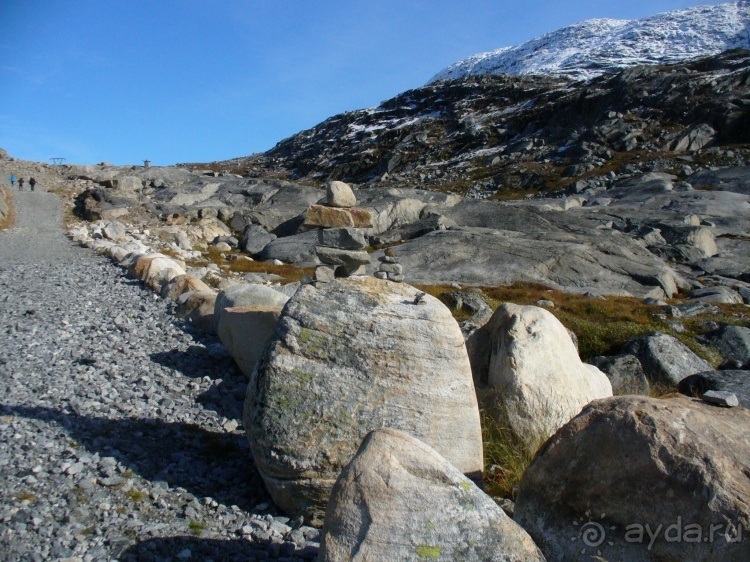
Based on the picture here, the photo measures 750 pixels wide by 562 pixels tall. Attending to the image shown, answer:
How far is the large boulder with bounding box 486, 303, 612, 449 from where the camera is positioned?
955 cm

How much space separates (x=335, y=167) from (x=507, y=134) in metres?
45.0

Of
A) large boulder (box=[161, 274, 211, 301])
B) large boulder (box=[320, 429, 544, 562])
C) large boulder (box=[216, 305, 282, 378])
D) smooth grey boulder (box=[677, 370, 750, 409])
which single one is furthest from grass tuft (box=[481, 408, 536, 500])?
large boulder (box=[161, 274, 211, 301])

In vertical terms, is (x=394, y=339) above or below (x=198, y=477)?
above

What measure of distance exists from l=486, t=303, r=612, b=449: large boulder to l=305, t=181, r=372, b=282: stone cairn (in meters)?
2.93

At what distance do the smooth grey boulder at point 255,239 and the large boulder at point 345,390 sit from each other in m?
40.4

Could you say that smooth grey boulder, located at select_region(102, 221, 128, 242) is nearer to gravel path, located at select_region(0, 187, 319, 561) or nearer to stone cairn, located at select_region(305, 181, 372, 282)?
gravel path, located at select_region(0, 187, 319, 561)

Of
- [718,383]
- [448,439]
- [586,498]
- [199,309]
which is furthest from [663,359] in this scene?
[199,309]

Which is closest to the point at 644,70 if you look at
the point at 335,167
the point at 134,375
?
the point at 335,167

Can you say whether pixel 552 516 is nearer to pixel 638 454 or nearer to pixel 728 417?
pixel 638 454

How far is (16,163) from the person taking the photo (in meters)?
86.1

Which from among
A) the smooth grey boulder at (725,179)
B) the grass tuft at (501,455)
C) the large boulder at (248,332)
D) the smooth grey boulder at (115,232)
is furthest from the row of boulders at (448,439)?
the smooth grey boulder at (725,179)

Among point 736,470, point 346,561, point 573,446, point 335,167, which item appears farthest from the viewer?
point 335,167

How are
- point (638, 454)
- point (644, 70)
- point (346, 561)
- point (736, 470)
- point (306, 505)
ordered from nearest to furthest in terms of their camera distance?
point (346, 561) → point (736, 470) → point (638, 454) → point (306, 505) → point (644, 70)

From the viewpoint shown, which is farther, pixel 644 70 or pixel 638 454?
pixel 644 70
